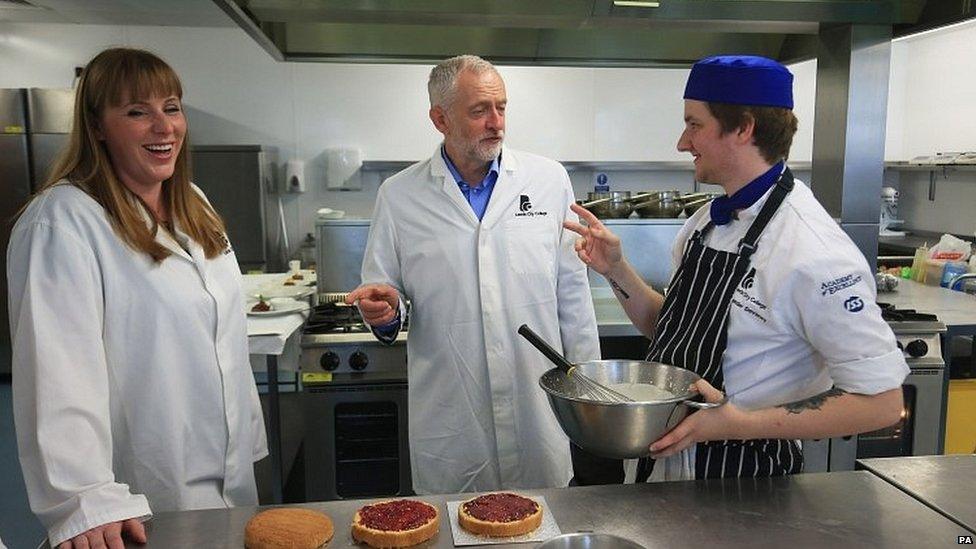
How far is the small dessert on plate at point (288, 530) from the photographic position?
1.14 metres

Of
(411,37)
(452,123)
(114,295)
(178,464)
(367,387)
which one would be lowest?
(367,387)

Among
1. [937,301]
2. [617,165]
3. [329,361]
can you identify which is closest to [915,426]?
[937,301]

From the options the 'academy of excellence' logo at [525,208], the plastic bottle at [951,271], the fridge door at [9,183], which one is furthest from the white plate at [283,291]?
the plastic bottle at [951,271]

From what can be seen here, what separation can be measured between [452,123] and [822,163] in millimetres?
1620

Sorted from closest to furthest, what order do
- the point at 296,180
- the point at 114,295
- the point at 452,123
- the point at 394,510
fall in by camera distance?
the point at 394,510
the point at 114,295
the point at 452,123
the point at 296,180

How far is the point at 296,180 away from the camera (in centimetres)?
549

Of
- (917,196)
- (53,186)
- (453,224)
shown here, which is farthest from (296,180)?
(917,196)

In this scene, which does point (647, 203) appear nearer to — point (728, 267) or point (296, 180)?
point (728, 267)

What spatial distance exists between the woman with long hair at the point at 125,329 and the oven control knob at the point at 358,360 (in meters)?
1.02

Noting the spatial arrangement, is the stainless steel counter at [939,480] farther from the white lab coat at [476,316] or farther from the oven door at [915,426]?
the oven door at [915,426]

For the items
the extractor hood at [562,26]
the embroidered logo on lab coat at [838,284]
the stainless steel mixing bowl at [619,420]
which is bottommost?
the stainless steel mixing bowl at [619,420]

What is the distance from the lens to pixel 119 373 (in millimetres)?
1408

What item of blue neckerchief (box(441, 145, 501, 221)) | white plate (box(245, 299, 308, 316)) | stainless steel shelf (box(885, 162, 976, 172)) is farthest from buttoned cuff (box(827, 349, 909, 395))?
stainless steel shelf (box(885, 162, 976, 172))

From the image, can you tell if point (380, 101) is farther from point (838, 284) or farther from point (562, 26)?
point (838, 284)
